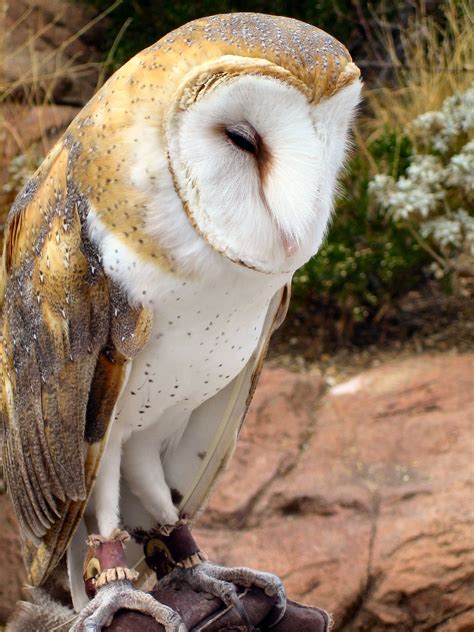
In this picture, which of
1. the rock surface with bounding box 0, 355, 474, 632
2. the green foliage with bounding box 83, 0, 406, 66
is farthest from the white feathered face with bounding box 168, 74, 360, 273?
the green foliage with bounding box 83, 0, 406, 66

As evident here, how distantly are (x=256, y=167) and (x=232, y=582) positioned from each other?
2.67 ft

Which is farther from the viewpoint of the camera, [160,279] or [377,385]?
[377,385]

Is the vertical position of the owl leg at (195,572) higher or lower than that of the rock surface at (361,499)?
higher

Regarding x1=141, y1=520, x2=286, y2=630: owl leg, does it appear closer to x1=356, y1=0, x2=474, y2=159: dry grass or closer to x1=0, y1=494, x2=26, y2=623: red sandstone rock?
x1=0, y1=494, x2=26, y2=623: red sandstone rock

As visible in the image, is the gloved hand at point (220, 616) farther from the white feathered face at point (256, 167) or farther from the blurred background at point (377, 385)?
the blurred background at point (377, 385)

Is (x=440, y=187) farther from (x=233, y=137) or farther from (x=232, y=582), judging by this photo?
(x=233, y=137)

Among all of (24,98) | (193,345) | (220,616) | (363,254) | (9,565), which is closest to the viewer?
(193,345)

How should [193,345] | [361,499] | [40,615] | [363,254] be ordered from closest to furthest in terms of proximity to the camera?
[193,345], [40,615], [361,499], [363,254]

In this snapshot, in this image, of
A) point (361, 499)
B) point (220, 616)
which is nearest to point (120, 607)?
point (220, 616)

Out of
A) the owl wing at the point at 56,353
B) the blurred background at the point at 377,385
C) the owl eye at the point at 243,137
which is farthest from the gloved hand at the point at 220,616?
the blurred background at the point at 377,385

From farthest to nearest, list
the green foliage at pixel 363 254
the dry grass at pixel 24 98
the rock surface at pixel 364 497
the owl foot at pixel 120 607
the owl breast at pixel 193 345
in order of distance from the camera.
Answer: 1. the dry grass at pixel 24 98
2. the green foliage at pixel 363 254
3. the rock surface at pixel 364 497
4. the owl foot at pixel 120 607
5. the owl breast at pixel 193 345

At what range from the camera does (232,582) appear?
1747 mm

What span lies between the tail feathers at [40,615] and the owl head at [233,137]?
0.82 m

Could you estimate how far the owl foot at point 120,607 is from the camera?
5.02ft
